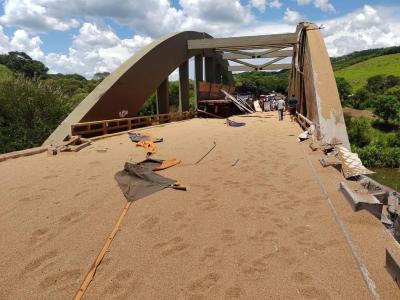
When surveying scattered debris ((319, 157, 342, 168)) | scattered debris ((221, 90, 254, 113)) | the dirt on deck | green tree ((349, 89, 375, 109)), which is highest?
scattered debris ((221, 90, 254, 113))

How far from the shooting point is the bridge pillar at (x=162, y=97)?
23.6m

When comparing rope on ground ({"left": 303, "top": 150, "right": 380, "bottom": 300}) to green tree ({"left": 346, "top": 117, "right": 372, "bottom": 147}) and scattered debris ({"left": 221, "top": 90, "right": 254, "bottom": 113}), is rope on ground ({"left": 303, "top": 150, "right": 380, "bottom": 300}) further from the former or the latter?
green tree ({"left": 346, "top": 117, "right": 372, "bottom": 147})

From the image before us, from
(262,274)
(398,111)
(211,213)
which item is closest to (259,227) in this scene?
(211,213)

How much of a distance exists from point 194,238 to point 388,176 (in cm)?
4901

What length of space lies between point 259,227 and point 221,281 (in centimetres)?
136

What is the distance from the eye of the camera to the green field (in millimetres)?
115188

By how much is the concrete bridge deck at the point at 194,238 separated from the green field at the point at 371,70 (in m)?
114

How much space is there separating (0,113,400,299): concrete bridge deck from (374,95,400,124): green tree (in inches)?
2778

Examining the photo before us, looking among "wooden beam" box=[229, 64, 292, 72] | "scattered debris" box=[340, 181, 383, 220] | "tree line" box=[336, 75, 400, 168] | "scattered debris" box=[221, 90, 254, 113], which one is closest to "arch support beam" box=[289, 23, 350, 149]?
"scattered debris" box=[340, 181, 383, 220]

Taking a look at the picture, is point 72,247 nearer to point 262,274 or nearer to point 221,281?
point 221,281

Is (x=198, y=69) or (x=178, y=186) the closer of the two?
(x=178, y=186)

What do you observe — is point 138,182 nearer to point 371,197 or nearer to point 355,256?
point 371,197

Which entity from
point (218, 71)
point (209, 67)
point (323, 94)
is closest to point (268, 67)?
point (218, 71)

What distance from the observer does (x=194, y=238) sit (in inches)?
176
